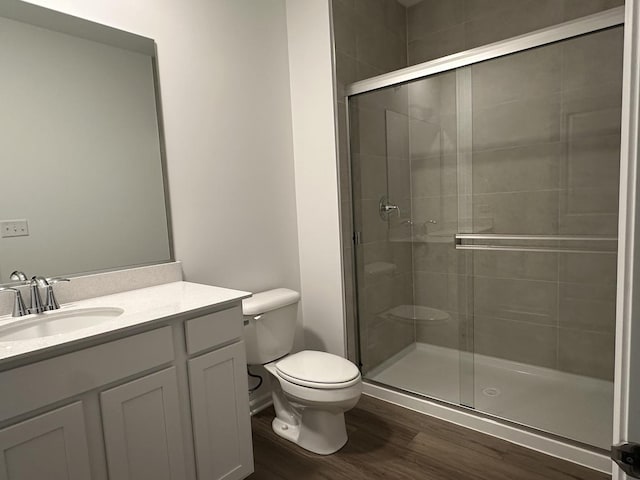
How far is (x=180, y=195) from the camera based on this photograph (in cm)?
193

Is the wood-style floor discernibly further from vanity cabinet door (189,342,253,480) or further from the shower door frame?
vanity cabinet door (189,342,253,480)

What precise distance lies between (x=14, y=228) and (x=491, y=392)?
2.48 meters

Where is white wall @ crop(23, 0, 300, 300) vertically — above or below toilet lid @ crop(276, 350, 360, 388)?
above

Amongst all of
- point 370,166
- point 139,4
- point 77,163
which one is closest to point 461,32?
point 370,166

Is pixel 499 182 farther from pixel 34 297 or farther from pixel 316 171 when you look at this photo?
pixel 34 297

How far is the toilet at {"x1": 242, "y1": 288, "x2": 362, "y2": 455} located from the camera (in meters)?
1.79

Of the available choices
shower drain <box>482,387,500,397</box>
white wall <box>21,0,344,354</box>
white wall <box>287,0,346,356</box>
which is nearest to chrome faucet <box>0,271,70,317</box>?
white wall <box>21,0,344,354</box>

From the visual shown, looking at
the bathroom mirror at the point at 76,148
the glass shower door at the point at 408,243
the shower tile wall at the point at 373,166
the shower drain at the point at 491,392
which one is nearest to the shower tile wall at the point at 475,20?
the shower tile wall at the point at 373,166

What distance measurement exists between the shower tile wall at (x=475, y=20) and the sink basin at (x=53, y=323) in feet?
9.21

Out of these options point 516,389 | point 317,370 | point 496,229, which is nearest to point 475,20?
point 496,229

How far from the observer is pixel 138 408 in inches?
49.3

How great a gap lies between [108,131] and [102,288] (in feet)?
2.26

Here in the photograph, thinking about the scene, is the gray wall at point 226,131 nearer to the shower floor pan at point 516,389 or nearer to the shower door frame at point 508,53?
the shower door frame at point 508,53

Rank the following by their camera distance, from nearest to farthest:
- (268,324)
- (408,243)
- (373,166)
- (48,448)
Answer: (48,448)
(268,324)
(373,166)
(408,243)
